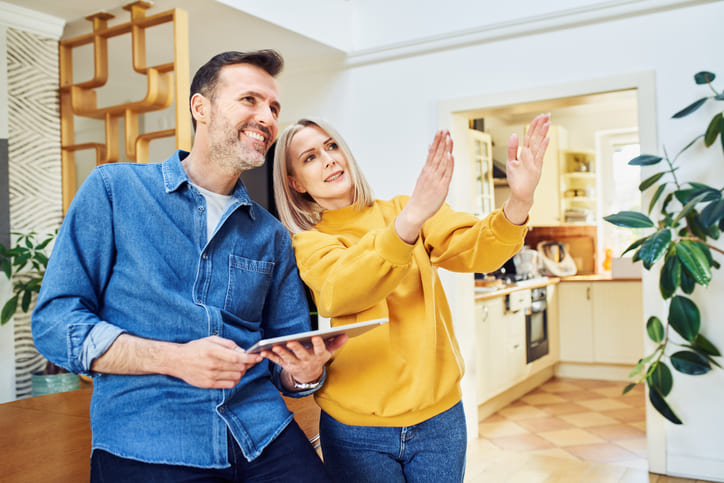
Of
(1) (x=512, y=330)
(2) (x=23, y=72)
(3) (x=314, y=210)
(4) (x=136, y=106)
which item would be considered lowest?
(1) (x=512, y=330)

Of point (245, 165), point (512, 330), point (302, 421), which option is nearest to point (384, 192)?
point (512, 330)

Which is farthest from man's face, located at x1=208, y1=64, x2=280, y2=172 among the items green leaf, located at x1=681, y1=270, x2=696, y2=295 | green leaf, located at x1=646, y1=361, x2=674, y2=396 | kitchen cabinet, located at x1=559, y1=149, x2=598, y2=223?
kitchen cabinet, located at x1=559, y1=149, x2=598, y2=223

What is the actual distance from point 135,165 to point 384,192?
3.14 metres

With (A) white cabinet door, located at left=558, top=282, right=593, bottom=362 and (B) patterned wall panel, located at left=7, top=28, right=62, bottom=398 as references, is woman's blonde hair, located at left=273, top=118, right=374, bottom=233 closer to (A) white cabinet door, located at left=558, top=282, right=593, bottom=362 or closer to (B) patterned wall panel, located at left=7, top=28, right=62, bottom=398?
(B) patterned wall panel, located at left=7, top=28, right=62, bottom=398

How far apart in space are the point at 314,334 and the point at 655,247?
245 cm

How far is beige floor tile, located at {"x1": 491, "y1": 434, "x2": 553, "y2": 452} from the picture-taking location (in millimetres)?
4010

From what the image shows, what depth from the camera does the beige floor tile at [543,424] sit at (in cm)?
443

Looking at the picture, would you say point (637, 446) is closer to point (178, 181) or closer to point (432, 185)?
point (432, 185)

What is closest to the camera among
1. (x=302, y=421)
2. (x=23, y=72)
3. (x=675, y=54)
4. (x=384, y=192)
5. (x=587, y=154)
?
(x=302, y=421)

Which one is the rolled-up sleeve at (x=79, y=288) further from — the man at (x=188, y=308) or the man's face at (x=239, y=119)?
the man's face at (x=239, y=119)

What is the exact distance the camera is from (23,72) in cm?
375

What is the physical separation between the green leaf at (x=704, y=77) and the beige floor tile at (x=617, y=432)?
236 centimetres

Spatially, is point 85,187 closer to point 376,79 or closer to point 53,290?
point 53,290

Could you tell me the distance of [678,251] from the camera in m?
3.04
